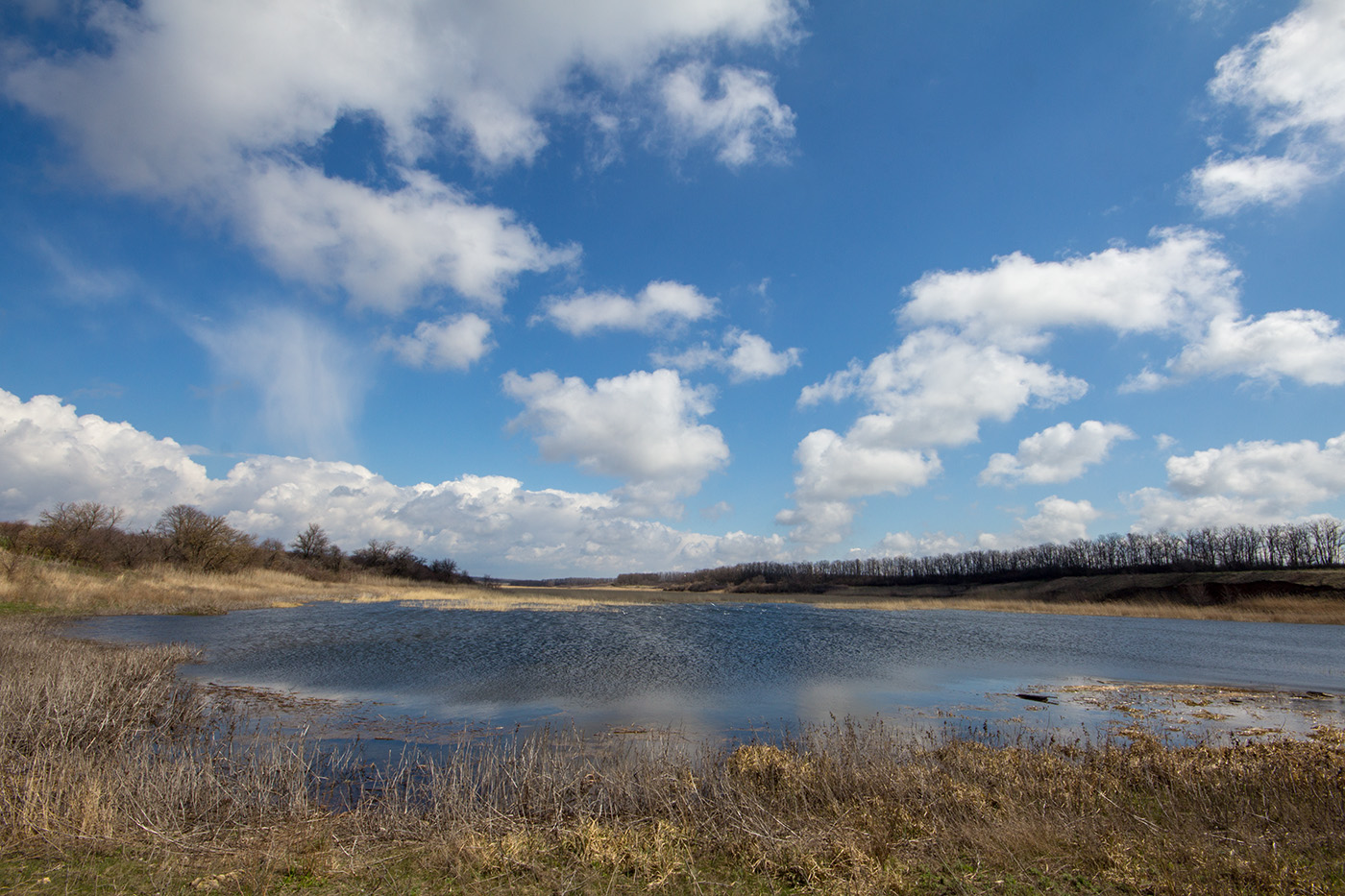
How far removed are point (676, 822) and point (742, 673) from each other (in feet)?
58.2

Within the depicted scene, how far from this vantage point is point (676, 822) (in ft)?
24.5

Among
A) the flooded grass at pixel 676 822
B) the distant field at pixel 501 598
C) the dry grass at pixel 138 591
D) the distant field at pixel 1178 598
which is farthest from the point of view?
the distant field at pixel 1178 598

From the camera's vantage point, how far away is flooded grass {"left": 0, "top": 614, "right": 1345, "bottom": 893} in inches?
232

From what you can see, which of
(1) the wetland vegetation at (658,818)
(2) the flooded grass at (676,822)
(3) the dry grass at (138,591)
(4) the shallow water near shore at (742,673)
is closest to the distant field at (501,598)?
(3) the dry grass at (138,591)

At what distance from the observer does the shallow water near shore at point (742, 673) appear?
53.6ft

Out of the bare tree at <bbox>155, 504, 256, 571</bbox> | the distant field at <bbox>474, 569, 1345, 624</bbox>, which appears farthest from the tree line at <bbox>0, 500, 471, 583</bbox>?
the distant field at <bbox>474, 569, 1345, 624</bbox>

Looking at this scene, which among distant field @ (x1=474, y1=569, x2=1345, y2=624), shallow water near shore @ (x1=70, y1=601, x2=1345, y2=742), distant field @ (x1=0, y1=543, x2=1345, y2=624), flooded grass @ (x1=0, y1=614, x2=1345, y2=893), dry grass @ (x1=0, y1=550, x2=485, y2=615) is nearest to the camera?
flooded grass @ (x1=0, y1=614, x2=1345, y2=893)

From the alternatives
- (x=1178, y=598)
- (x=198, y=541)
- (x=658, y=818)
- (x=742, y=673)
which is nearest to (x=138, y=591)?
(x=198, y=541)

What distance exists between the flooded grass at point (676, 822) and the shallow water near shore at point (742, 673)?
15.1 feet

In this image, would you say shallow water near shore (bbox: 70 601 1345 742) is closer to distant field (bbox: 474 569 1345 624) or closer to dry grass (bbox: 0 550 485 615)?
dry grass (bbox: 0 550 485 615)

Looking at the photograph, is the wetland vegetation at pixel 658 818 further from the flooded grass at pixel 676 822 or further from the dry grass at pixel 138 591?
the dry grass at pixel 138 591

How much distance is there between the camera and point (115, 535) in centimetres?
5847

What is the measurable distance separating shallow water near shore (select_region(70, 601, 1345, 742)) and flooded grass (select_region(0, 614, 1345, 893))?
15.1ft

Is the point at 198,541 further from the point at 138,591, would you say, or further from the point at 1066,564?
the point at 1066,564
